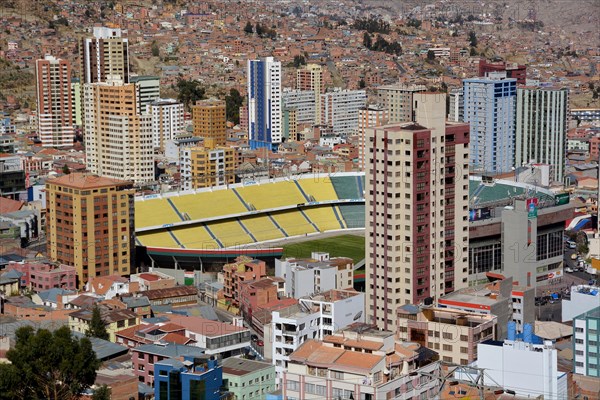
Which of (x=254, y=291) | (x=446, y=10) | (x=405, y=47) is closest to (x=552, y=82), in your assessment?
(x=405, y=47)

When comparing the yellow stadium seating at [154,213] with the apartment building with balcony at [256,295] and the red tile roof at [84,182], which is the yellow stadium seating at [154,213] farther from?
the apartment building with balcony at [256,295]

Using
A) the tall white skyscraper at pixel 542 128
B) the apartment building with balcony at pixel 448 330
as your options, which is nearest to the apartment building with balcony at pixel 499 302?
the apartment building with balcony at pixel 448 330

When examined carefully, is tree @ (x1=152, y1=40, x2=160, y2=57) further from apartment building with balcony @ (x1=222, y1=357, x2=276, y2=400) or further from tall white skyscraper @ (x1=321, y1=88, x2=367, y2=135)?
apartment building with balcony @ (x1=222, y1=357, x2=276, y2=400)

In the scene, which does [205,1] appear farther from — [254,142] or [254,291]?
[254,291]

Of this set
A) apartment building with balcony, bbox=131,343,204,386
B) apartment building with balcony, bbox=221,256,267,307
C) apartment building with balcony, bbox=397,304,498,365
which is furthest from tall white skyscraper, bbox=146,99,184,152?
apartment building with balcony, bbox=397,304,498,365

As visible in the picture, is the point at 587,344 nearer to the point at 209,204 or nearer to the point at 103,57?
the point at 209,204

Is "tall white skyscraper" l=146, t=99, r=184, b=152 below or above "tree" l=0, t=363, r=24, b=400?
above

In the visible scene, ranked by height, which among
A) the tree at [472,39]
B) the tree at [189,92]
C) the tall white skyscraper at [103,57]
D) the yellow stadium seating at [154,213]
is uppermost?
the tree at [472,39]
